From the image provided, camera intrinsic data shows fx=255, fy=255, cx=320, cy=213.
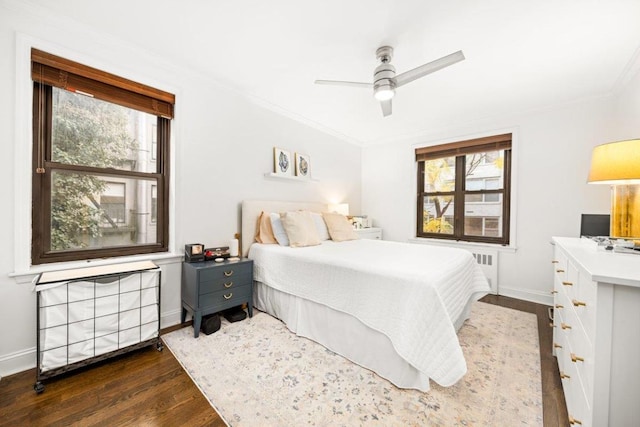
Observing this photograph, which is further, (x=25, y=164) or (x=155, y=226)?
(x=155, y=226)

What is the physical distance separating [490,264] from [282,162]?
3156 mm

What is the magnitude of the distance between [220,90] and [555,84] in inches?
138

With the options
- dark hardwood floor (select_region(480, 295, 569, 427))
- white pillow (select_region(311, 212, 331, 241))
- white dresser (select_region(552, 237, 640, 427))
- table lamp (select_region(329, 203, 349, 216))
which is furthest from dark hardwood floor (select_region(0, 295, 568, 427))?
table lamp (select_region(329, 203, 349, 216))

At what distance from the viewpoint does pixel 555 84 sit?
2.63 metres


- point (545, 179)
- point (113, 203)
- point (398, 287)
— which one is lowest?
point (398, 287)

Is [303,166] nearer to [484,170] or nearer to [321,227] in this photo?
[321,227]

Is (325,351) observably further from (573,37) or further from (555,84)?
(555,84)

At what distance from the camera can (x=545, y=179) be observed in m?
3.14

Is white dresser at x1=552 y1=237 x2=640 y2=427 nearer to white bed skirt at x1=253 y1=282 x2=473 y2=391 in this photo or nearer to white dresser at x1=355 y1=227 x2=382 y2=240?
white bed skirt at x1=253 y1=282 x2=473 y2=391

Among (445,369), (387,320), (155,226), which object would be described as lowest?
(445,369)

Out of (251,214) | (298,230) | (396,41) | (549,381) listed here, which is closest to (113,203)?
(251,214)

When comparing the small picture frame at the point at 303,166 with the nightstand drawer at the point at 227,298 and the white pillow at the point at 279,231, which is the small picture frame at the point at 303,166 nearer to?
the white pillow at the point at 279,231

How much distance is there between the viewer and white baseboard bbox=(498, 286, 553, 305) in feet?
10.2

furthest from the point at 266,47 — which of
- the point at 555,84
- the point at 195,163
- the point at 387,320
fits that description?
the point at 555,84
